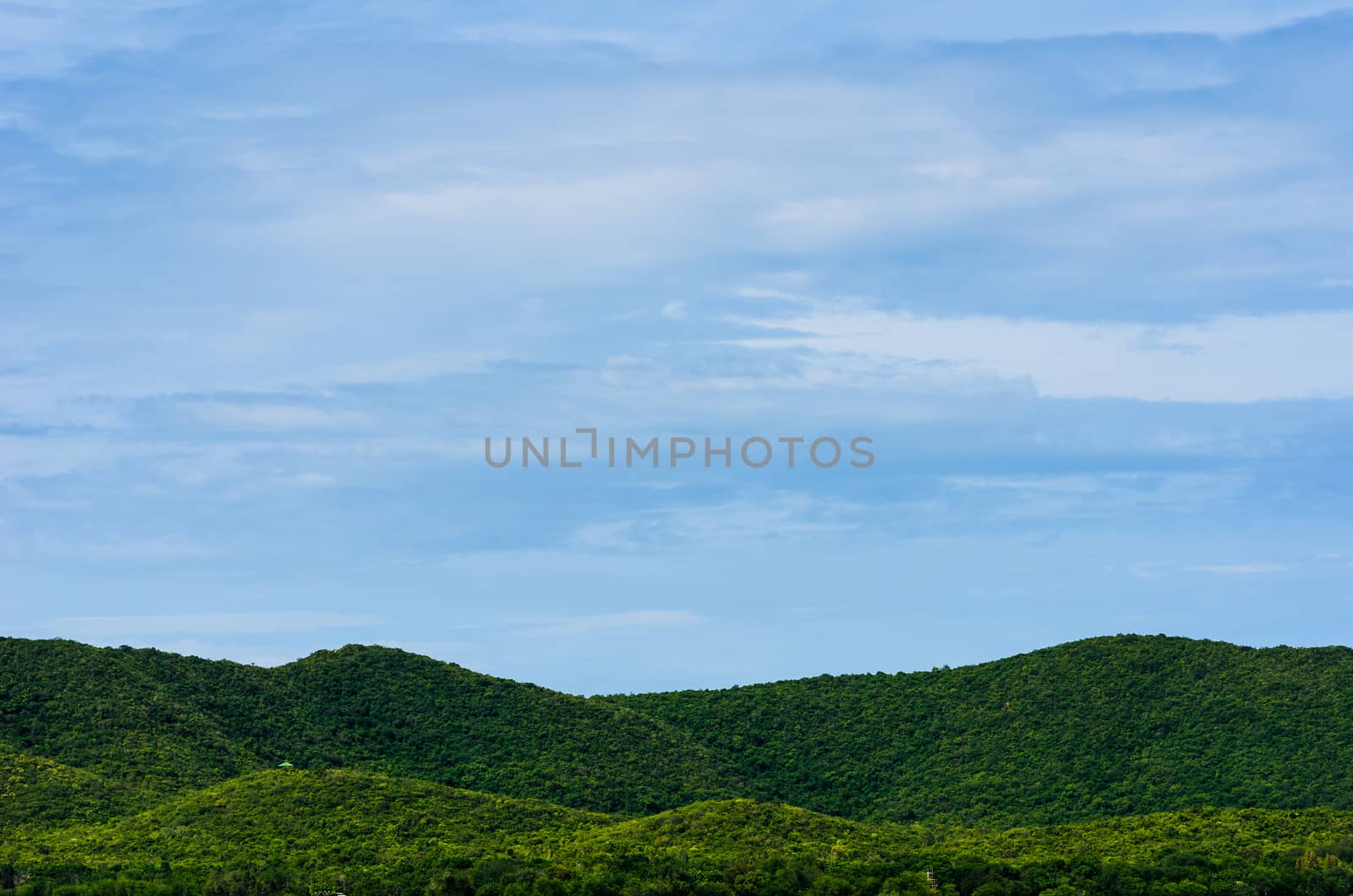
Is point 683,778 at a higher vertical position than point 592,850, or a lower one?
higher

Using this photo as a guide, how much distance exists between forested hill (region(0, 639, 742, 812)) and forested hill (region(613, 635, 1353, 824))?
8.27 m

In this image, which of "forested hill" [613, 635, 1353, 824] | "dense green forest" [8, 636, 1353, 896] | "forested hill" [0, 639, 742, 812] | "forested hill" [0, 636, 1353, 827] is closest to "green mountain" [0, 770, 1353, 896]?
"dense green forest" [8, 636, 1353, 896]

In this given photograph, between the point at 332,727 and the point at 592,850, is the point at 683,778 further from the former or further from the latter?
the point at 592,850

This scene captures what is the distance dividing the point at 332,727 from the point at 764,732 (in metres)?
30.4

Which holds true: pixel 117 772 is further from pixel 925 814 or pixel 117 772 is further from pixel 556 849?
pixel 925 814

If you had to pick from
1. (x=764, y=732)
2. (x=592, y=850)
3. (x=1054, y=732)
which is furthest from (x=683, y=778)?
(x=592, y=850)

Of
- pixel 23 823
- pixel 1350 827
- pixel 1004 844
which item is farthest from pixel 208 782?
pixel 1350 827

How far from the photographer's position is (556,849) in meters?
59.7

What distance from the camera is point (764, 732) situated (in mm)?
98625

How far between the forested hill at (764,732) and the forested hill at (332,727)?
0.16 metres

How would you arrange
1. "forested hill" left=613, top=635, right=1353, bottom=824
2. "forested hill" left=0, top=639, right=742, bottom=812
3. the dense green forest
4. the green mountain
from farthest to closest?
"forested hill" left=613, top=635, right=1353, bottom=824
"forested hill" left=0, top=639, right=742, bottom=812
the dense green forest
the green mountain

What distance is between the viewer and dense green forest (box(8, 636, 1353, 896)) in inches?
2130

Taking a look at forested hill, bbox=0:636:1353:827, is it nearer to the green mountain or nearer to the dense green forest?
the dense green forest

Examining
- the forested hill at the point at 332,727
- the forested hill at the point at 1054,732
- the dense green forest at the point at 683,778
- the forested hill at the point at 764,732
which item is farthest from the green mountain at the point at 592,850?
the forested hill at the point at 1054,732
